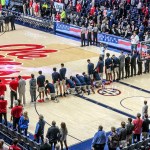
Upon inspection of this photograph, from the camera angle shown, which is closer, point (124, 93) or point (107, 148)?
point (107, 148)

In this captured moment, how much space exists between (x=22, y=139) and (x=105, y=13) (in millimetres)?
21485

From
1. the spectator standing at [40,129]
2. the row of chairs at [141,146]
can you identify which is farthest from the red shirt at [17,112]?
the row of chairs at [141,146]

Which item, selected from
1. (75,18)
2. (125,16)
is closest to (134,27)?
(125,16)

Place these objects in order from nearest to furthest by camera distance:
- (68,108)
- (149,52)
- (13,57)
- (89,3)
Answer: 1. (68,108)
2. (149,52)
3. (13,57)
4. (89,3)

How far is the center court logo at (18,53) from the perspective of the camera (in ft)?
94.6

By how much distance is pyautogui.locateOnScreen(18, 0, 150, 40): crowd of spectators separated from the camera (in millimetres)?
35000

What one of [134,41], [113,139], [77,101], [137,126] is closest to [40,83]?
[77,101]

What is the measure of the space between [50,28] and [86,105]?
57.4ft

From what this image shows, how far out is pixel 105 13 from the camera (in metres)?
37.5

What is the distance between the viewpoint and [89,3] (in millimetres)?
41188

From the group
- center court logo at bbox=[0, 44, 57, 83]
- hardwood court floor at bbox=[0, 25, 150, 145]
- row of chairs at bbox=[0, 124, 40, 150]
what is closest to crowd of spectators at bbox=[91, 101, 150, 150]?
row of chairs at bbox=[0, 124, 40, 150]

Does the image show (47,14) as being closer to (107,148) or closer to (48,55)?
(48,55)

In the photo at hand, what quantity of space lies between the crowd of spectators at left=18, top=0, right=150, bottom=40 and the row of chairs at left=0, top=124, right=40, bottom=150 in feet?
54.4

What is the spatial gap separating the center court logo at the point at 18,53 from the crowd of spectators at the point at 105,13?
4.46 metres
